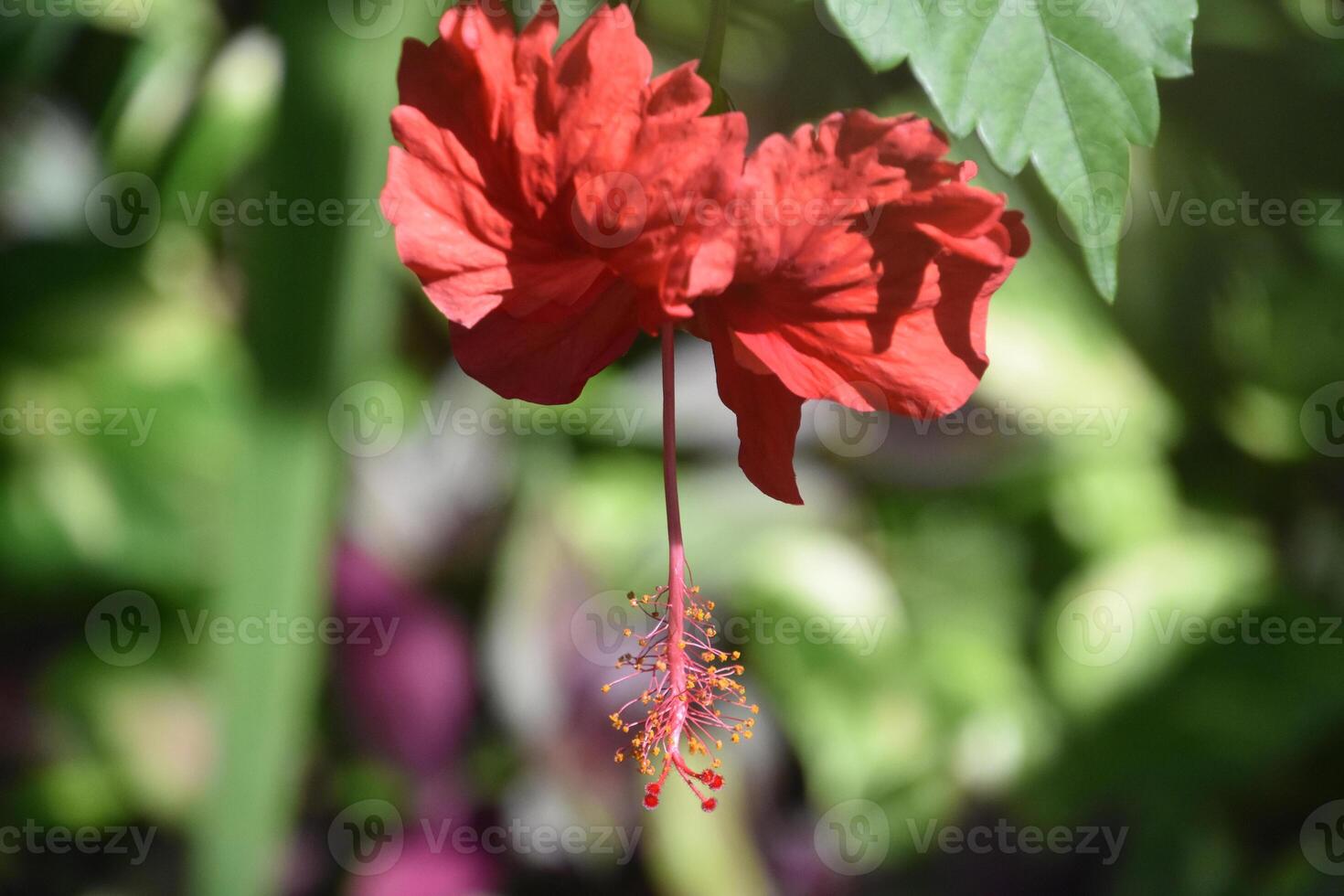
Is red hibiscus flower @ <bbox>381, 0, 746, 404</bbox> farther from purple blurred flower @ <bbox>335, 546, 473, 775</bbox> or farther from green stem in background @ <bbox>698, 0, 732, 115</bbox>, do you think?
purple blurred flower @ <bbox>335, 546, 473, 775</bbox>

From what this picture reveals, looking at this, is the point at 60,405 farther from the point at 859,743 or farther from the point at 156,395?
the point at 859,743

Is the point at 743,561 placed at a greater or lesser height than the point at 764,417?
lesser

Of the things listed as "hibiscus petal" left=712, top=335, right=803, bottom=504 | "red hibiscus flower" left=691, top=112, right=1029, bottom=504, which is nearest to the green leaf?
"red hibiscus flower" left=691, top=112, right=1029, bottom=504

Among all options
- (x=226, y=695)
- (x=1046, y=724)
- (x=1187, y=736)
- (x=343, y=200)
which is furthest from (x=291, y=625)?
(x=1187, y=736)

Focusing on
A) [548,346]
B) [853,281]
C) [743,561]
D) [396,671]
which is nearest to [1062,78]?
[853,281]

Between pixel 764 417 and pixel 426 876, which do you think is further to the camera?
pixel 426 876

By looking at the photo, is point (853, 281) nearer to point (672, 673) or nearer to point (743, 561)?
point (672, 673)

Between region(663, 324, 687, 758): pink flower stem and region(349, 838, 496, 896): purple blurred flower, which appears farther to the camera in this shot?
region(349, 838, 496, 896): purple blurred flower
